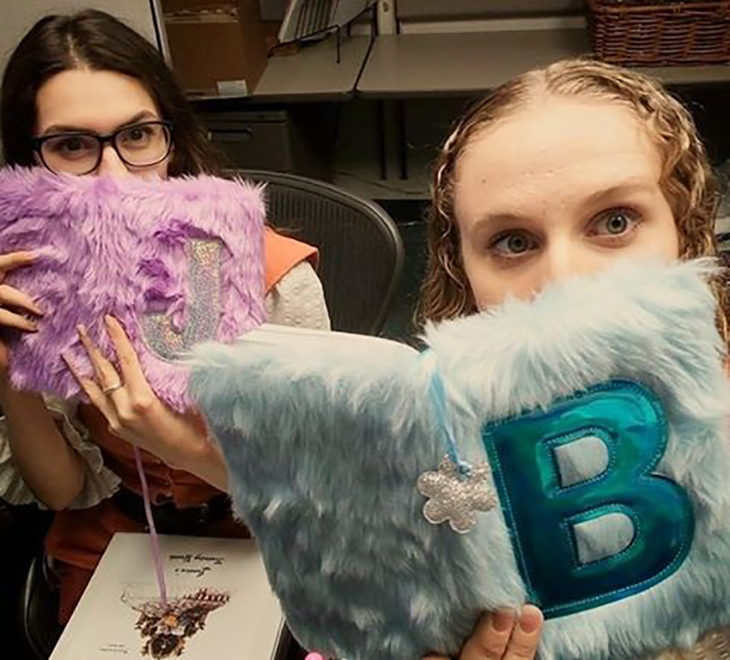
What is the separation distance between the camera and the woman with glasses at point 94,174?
1154 mm

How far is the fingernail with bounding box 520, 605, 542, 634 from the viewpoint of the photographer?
61 cm

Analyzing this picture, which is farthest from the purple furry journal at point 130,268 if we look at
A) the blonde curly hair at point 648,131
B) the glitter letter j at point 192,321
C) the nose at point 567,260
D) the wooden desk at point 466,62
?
the wooden desk at point 466,62

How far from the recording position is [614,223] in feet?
2.53

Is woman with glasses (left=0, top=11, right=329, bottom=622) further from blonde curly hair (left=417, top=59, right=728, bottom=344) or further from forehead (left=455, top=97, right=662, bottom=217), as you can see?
forehead (left=455, top=97, right=662, bottom=217)

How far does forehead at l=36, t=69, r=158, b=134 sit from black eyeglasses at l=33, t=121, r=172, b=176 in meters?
0.01

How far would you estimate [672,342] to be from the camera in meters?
0.56

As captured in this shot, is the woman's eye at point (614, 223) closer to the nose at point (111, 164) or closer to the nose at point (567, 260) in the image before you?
the nose at point (567, 260)

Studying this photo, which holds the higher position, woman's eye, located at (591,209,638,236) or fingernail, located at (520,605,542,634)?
woman's eye, located at (591,209,638,236)

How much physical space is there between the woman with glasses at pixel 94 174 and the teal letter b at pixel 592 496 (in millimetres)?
582

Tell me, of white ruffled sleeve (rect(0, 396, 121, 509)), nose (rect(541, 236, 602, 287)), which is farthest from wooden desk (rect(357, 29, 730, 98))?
nose (rect(541, 236, 602, 287))

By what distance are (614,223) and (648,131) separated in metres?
0.12

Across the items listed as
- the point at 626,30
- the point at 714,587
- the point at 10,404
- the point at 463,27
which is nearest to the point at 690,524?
the point at 714,587

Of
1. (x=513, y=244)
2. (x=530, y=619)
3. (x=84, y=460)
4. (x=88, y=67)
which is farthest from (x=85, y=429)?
(x=530, y=619)

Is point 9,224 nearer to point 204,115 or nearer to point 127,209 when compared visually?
point 127,209
